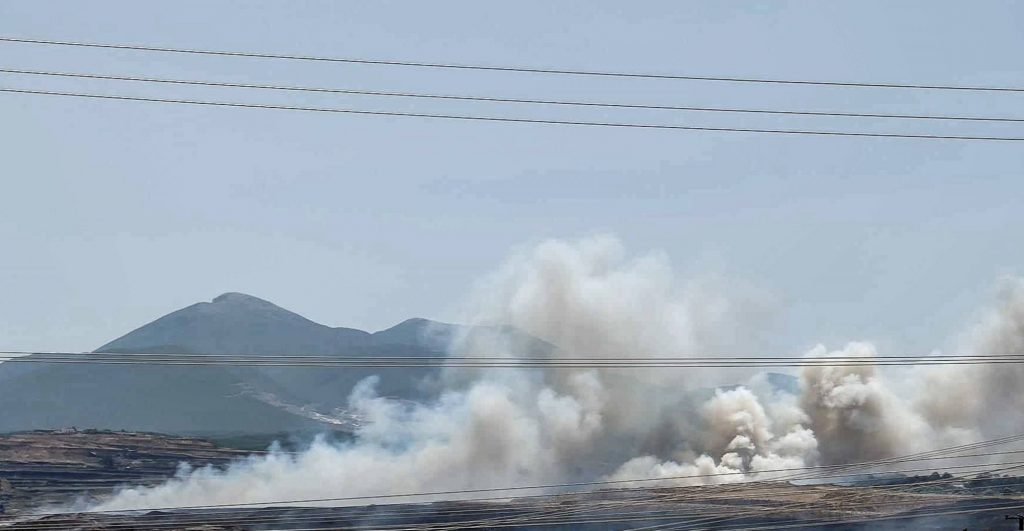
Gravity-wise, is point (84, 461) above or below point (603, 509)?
above

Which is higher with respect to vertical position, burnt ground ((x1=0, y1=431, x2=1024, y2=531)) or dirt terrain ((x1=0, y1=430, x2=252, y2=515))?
dirt terrain ((x1=0, y1=430, x2=252, y2=515))

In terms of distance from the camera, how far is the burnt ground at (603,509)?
105 m

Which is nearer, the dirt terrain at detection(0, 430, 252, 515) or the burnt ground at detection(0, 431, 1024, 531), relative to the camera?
the burnt ground at detection(0, 431, 1024, 531)

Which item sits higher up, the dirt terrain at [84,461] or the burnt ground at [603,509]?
the dirt terrain at [84,461]

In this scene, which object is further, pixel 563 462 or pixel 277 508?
pixel 563 462

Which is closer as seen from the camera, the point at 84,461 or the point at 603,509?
the point at 603,509

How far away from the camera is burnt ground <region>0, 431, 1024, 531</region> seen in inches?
4144

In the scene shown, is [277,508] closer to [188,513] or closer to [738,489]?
[188,513]

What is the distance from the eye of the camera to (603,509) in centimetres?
11388

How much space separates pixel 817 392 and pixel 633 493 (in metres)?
32.5

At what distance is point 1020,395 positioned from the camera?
146500mm

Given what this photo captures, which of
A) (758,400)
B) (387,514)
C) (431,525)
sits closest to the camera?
(431,525)

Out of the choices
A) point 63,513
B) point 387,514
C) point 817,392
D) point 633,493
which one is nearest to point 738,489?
point 633,493

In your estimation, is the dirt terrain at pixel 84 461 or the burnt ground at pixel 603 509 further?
the dirt terrain at pixel 84 461
